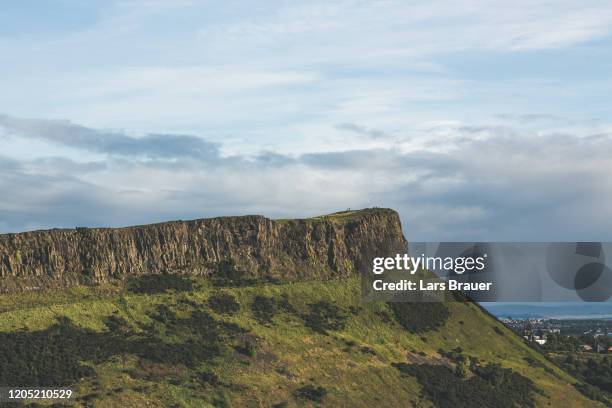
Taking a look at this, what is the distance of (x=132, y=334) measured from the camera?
13638cm

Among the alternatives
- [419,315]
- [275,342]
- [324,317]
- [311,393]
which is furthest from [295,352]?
[419,315]

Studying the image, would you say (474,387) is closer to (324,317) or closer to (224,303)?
(324,317)

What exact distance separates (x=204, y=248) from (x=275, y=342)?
81.4 feet

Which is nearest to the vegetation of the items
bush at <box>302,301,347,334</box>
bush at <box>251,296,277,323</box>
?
bush at <box>251,296,277,323</box>

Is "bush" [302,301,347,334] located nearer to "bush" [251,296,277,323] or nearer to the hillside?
the hillside

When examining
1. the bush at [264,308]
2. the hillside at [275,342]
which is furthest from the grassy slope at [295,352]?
the bush at [264,308]

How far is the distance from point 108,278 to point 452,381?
5811 cm

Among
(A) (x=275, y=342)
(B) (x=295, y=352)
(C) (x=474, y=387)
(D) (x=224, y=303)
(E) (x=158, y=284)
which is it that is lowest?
(C) (x=474, y=387)

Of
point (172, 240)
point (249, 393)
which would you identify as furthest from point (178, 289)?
point (249, 393)

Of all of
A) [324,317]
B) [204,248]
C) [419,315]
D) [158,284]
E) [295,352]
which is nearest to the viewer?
[295,352]

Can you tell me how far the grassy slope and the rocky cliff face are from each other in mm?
3698

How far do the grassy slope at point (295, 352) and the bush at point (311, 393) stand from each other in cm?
100

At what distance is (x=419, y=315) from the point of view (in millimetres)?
174250

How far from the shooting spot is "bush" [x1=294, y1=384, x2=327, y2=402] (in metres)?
134
